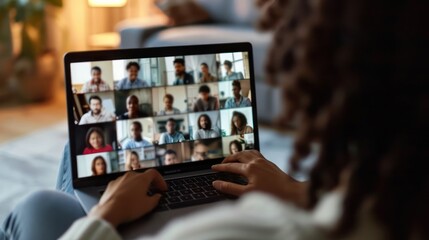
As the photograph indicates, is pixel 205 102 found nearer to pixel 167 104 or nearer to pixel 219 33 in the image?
pixel 167 104

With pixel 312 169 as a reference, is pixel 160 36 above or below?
above

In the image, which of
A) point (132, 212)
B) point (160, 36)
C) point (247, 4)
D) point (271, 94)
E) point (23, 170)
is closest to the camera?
point (132, 212)

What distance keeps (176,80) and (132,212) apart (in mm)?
325

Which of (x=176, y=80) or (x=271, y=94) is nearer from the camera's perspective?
(x=176, y=80)

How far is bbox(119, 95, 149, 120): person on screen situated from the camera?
1.05 m

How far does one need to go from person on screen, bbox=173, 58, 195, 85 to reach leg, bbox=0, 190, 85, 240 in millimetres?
303

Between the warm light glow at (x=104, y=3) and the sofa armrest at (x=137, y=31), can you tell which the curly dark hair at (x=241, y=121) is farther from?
the warm light glow at (x=104, y=3)

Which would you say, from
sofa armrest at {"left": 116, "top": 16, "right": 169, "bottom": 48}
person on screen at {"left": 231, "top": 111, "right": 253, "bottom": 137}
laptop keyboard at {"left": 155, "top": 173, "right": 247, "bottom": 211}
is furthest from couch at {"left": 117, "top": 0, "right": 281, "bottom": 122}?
laptop keyboard at {"left": 155, "top": 173, "right": 247, "bottom": 211}

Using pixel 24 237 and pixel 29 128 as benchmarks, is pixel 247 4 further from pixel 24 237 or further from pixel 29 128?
pixel 24 237

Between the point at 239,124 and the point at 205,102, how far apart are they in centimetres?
9

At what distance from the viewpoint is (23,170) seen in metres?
2.46

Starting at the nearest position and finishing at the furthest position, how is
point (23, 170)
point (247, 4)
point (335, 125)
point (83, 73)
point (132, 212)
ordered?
point (335, 125), point (132, 212), point (83, 73), point (23, 170), point (247, 4)

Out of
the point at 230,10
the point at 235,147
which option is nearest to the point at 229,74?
the point at 235,147

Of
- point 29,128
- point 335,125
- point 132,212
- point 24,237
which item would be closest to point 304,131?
point 335,125
